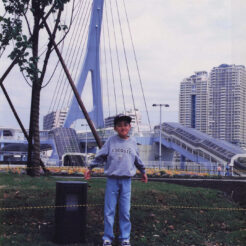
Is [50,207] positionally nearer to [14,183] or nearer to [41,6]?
[14,183]

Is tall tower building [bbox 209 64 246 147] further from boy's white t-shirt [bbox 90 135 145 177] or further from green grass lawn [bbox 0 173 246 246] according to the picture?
boy's white t-shirt [bbox 90 135 145 177]

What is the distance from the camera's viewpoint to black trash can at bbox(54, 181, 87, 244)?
16.9 ft

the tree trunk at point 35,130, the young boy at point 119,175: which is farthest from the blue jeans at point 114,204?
the tree trunk at point 35,130

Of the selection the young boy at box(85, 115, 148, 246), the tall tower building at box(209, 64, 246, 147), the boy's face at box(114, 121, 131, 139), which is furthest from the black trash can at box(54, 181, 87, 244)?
the tall tower building at box(209, 64, 246, 147)

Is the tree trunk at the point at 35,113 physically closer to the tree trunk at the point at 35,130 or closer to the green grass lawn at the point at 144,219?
the tree trunk at the point at 35,130

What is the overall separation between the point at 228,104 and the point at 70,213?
8648 centimetres

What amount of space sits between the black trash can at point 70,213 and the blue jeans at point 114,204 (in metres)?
0.51

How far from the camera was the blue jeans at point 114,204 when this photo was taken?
4793 mm

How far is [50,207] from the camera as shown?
6.41 metres

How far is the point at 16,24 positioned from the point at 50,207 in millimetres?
4782

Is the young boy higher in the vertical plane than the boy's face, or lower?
lower

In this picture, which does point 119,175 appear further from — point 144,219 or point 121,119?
point 144,219

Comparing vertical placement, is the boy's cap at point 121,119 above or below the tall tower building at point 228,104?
below

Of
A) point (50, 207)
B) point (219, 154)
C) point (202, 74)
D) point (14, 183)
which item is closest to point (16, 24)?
point (14, 183)
